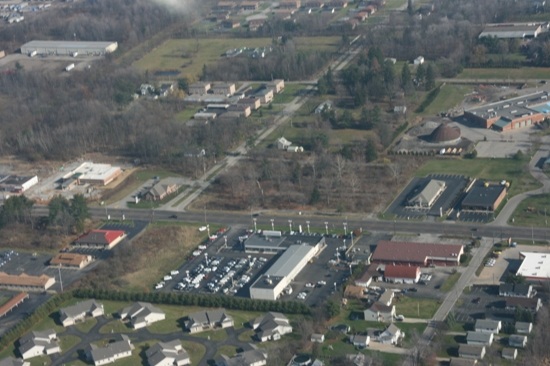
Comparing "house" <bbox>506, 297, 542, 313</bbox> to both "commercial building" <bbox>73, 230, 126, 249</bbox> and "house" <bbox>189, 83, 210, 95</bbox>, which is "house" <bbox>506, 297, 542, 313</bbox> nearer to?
"commercial building" <bbox>73, 230, 126, 249</bbox>

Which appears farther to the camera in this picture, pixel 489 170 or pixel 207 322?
pixel 489 170

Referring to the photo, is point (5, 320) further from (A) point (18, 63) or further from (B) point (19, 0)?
(B) point (19, 0)

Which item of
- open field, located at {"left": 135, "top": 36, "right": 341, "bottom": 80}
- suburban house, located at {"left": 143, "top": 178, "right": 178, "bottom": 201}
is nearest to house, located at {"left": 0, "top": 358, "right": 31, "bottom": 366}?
suburban house, located at {"left": 143, "top": 178, "right": 178, "bottom": 201}

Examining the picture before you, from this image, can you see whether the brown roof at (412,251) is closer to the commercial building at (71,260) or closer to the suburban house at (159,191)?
the commercial building at (71,260)

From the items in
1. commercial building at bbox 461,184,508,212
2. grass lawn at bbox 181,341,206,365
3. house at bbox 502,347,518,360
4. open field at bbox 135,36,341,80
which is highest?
house at bbox 502,347,518,360

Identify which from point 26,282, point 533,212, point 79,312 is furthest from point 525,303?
point 26,282

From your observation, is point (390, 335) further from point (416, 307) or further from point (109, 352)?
point (109, 352)
